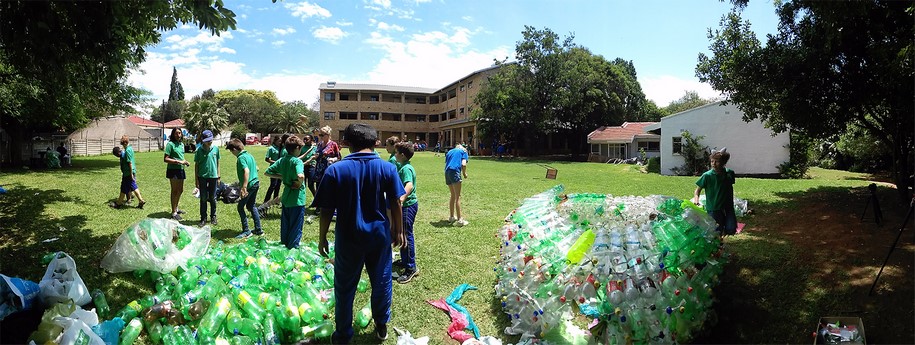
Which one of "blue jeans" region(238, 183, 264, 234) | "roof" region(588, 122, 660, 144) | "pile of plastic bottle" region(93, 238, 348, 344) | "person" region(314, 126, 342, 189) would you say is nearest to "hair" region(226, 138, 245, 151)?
"blue jeans" region(238, 183, 264, 234)

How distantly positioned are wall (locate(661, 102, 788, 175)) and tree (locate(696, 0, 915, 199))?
483 inches

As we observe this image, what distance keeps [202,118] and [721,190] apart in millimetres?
55703

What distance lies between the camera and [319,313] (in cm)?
446

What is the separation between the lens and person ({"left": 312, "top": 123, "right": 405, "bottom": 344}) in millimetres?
3744

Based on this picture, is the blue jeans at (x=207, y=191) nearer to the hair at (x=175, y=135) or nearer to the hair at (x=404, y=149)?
the hair at (x=175, y=135)

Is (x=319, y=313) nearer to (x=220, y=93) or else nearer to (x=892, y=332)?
(x=892, y=332)

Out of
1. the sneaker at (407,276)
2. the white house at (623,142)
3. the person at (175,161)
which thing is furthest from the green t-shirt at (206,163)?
the white house at (623,142)

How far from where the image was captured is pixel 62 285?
162 inches

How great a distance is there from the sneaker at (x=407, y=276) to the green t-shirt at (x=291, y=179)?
5.40ft

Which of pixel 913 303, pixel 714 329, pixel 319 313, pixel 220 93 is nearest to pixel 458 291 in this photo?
pixel 319 313

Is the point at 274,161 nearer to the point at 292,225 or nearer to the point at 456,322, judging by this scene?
the point at 292,225

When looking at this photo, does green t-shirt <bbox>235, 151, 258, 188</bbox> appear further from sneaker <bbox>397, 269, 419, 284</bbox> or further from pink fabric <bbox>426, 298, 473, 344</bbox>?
Result: pink fabric <bbox>426, 298, 473, 344</bbox>

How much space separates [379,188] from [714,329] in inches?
140

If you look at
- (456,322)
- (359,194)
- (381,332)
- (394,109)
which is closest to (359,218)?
(359,194)
